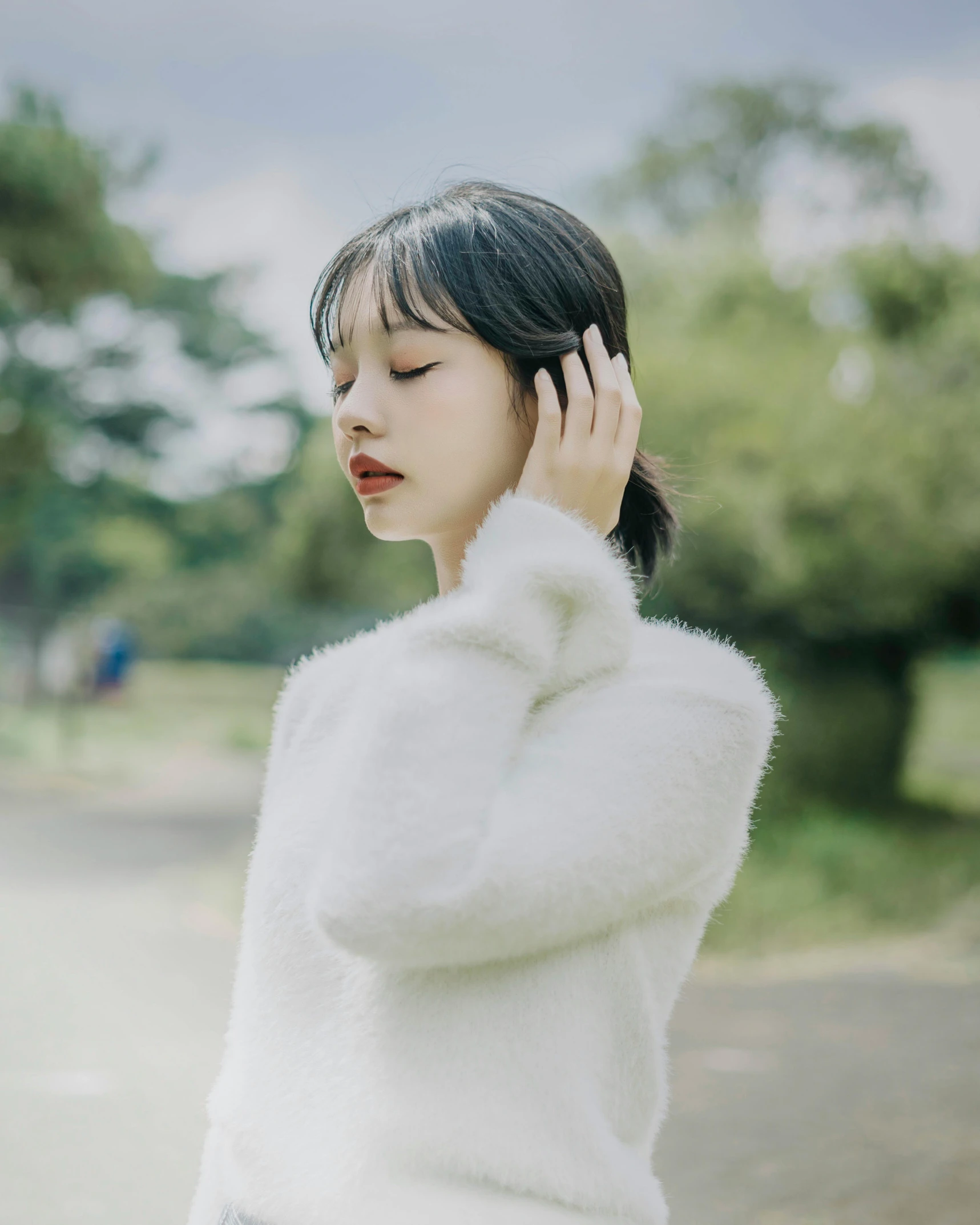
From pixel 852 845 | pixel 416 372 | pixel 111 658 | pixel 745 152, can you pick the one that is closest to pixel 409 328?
pixel 416 372

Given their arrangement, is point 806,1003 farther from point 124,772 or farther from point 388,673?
point 124,772

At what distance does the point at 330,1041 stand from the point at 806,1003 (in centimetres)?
439

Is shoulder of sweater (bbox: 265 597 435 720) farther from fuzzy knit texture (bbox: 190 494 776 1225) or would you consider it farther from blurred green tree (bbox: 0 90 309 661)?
blurred green tree (bbox: 0 90 309 661)

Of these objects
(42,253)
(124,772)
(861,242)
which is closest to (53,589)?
(124,772)

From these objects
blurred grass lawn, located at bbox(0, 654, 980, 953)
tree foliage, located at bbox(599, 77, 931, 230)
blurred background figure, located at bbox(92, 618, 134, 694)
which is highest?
tree foliage, located at bbox(599, 77, 931, 230)

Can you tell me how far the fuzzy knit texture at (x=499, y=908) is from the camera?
814mm

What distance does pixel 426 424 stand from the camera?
3.24 ft

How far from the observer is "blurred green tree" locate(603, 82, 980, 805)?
6730 mm

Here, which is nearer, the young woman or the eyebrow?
the young woman

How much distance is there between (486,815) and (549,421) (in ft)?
1.10

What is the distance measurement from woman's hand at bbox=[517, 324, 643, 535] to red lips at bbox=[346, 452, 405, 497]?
0.11 m

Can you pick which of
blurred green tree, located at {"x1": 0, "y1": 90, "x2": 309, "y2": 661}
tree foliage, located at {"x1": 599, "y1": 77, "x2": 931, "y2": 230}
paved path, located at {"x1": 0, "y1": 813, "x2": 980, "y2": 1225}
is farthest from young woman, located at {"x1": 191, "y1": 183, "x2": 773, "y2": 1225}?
tree foliage, located at {"x1": 599, "y1": 77, "x2": 931, "y2": 230}

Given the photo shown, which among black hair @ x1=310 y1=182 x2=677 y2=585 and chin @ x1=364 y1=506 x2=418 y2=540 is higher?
black hair @ x1=310 y1=182 x2=677 y2=585

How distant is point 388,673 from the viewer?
0.89 m
